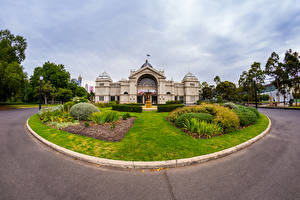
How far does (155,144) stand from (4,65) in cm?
3255

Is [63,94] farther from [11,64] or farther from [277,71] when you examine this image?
[277,71]

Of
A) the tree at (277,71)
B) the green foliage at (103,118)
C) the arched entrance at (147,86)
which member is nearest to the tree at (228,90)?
the tree at (277,71)

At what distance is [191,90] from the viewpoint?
5988cm

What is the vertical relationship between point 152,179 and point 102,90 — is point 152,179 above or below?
below

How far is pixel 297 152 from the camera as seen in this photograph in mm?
5051

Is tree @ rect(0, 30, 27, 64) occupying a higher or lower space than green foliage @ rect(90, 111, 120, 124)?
higher

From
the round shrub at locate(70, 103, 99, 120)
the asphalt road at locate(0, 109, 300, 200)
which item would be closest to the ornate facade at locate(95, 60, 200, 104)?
the round shrub at locate(70, 103, 99, 120)

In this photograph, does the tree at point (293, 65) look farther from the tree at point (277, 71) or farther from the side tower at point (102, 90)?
the side tower at point (102, 90)

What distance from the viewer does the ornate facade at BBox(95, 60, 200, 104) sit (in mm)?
53469

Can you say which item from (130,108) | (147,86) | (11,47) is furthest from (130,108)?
(147,86)

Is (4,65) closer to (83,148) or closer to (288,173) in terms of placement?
(83,148)

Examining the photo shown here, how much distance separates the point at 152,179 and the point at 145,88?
5376cm

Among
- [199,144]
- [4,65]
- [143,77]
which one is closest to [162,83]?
[143,77]

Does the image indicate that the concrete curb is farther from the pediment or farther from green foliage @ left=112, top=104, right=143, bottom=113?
the pediment
